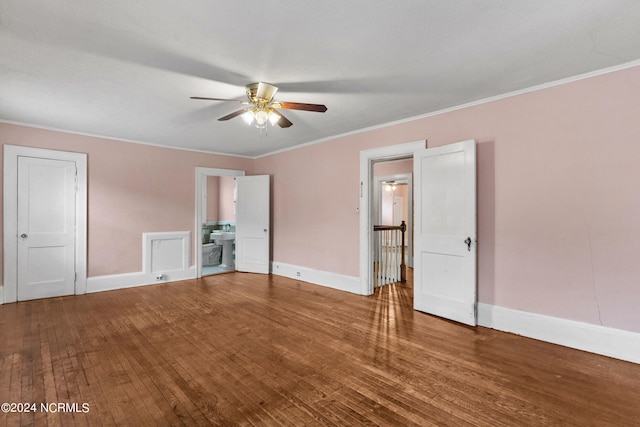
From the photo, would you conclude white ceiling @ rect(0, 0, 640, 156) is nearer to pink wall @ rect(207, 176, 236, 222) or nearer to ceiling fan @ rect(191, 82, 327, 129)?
ceiling fan @ rect(191, 82, 327, 129)

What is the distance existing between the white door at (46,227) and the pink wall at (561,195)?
5239 mm

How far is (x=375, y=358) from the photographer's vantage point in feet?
8.63

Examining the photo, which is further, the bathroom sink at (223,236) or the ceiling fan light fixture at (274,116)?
the bathroom sink at (223,236)

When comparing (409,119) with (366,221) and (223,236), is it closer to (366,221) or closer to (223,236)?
(366,221)

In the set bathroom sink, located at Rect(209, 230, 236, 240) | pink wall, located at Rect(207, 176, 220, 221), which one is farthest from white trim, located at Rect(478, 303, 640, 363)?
pink wall, located at Rect(207, 176, 220, 221)

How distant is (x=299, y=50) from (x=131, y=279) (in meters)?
4.81

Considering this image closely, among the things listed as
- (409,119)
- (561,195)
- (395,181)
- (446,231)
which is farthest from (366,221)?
(395,181)

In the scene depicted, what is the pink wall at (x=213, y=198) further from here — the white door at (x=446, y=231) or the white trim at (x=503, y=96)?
the white door at (x=446, y=231)

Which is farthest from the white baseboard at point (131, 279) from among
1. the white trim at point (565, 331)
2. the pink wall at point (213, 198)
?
the white trim at point (565, 331)

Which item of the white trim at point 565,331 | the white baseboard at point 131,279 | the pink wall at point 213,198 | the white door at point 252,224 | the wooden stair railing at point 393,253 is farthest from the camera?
the pink wall at point 213,198

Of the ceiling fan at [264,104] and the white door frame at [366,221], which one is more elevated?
the ceiling fan at [264,104]

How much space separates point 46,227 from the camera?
4477 millimetres

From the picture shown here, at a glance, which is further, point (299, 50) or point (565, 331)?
point (565, 331)

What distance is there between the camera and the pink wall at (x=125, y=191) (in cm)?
474
